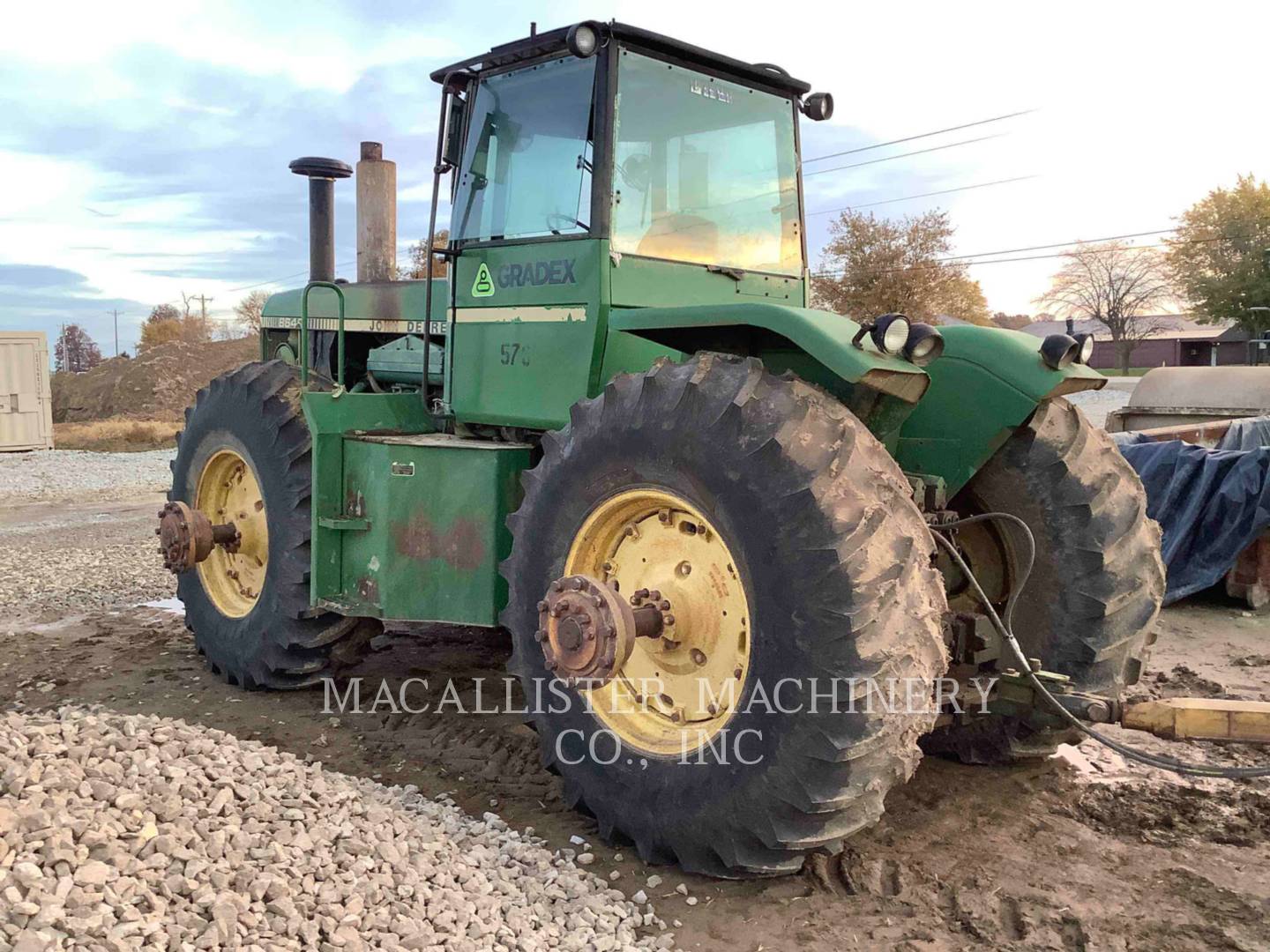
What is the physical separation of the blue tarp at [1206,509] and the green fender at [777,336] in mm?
5283

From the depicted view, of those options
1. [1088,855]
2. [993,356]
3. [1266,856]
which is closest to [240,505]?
[993,356]

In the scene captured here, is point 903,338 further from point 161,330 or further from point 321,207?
point 161,330

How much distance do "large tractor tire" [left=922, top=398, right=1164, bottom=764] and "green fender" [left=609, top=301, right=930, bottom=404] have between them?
0.83 metres

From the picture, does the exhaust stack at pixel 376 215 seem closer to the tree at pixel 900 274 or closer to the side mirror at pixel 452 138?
the side mirror at pixel 452 138

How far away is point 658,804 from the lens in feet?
11.9

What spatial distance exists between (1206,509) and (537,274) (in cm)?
605

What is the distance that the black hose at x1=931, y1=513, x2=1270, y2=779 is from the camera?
3.38m

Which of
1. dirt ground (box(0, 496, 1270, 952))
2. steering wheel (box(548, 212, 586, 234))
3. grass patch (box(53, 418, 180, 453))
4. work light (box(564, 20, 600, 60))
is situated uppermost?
work light (box(564, 20, 600, 60))

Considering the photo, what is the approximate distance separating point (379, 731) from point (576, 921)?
215 cm

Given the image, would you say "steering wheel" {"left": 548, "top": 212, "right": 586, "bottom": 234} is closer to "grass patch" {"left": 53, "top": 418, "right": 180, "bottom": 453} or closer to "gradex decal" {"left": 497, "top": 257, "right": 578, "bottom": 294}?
"gradex decal" {"left": 497, "top": 257, "right": 578, "bottom": 294}

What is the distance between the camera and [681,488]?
3607mm

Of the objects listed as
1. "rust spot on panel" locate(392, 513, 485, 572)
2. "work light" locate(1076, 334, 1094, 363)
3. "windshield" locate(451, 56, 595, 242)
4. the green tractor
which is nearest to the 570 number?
the green tractor

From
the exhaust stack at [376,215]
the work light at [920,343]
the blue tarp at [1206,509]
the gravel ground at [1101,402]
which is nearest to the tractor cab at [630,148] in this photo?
the work light at [920,343]

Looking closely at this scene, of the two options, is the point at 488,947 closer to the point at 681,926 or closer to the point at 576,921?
the point at 576,921
